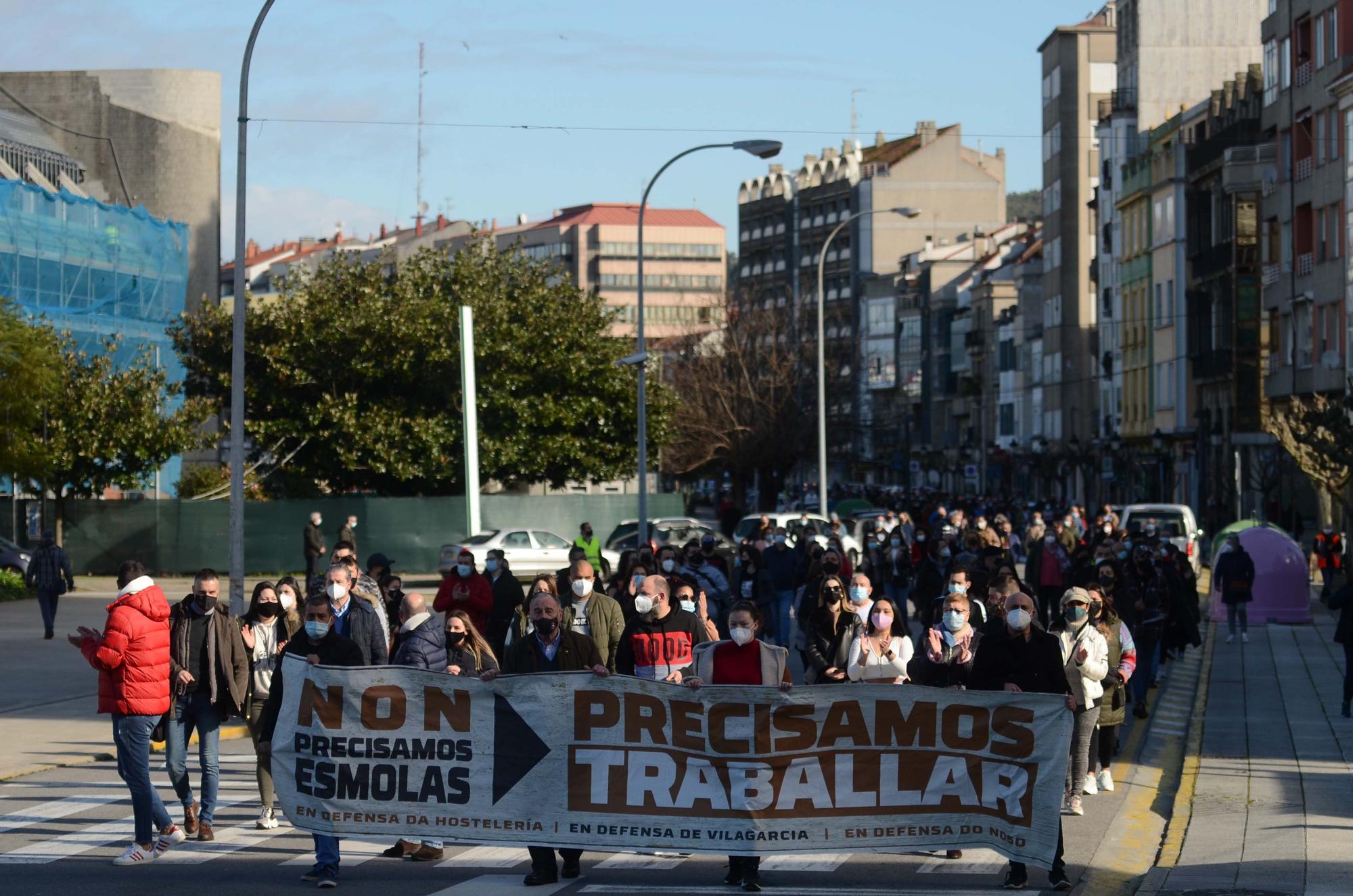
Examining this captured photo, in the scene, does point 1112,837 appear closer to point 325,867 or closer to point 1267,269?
point 325,867

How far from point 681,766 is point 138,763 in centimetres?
315

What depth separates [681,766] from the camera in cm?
1084

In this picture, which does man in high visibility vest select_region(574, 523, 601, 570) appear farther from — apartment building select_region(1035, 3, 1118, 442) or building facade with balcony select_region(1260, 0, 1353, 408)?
apartment building select_region(1035, 3, 1118, 442)

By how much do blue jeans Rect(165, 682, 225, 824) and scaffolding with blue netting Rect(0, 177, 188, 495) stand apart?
38.8 meters

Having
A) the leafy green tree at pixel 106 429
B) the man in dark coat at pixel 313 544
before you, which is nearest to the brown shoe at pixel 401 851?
the man in dark coat at pixel 313 544

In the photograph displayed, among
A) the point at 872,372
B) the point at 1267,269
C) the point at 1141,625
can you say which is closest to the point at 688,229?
the point at 872,372

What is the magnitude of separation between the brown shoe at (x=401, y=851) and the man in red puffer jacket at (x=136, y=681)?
132 centimetres

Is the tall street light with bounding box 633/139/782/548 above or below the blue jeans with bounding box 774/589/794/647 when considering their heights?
above

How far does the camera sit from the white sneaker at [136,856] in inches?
454

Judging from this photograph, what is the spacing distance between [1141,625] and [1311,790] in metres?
5.61

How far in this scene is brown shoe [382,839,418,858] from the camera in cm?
1193

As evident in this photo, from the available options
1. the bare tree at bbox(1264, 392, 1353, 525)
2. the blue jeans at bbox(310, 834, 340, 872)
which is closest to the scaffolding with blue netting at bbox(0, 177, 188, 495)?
the bare tree at bbox(1264, 392, 1353, 525)

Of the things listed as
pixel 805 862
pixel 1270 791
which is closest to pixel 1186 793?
pixel 1270 791

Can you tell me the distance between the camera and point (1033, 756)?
10.7 meters
